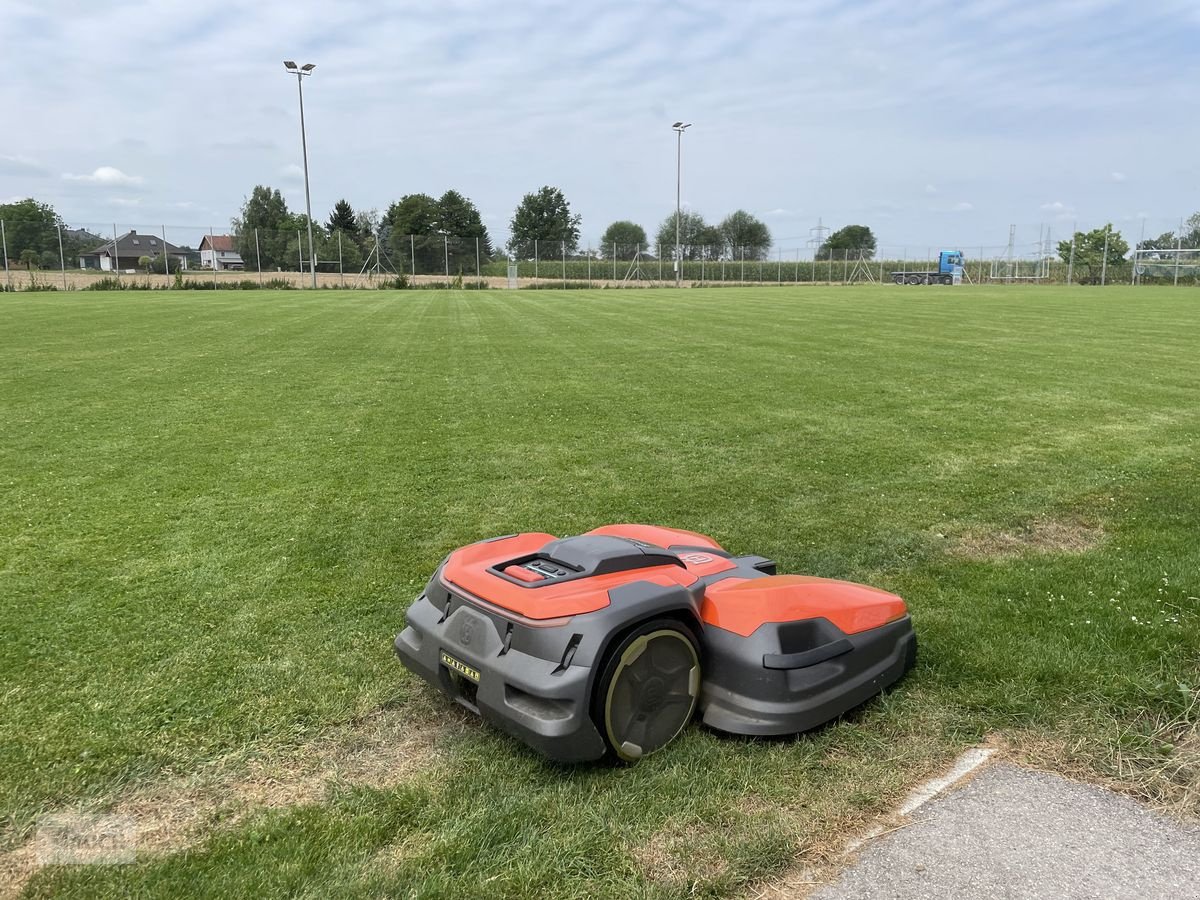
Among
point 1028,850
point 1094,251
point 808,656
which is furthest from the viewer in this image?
point 1094,251

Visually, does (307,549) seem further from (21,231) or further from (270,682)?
(21,231)

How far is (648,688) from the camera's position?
2693 millimetres

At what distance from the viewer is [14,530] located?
4.91 m

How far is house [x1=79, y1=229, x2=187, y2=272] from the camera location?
1652 inches

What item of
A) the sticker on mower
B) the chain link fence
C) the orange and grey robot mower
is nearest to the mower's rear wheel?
the orange and grey robot mower

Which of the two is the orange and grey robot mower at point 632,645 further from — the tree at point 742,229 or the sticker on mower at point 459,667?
the tree at point 742,229

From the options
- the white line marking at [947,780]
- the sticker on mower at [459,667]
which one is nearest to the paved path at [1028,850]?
the white line marking at [947,780]

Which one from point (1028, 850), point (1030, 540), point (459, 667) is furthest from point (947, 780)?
point (1030, 540)

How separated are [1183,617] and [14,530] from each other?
20.5ft

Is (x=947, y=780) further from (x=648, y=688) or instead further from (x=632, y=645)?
(x=632, y=645)

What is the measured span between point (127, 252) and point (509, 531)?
1788 inches

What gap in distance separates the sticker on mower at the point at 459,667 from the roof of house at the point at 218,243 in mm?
47096

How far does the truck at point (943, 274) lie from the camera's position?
69.4m

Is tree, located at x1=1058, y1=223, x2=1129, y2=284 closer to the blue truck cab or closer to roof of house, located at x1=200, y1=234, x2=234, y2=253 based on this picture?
the blue truck cab
